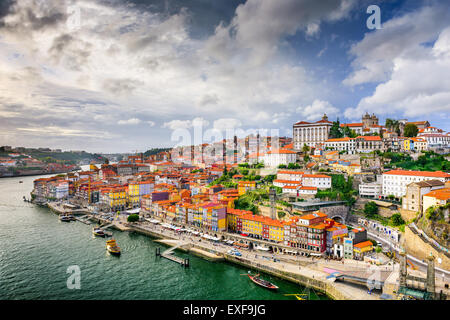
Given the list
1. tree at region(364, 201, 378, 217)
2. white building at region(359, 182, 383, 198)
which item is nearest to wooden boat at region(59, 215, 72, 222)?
tree at region(364, 201, 378, 217)

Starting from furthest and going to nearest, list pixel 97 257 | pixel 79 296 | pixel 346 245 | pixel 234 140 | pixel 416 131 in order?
pixel 234 140
pixel 416 131
pixel 97 257
pixel 346 245
pixel 79 296

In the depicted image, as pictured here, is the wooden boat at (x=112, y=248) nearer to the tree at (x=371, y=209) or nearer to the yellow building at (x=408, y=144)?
the tree at (x=371, y=209)

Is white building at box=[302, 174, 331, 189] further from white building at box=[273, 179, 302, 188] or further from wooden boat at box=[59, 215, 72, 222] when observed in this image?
wooden boat at box=[59, 215, 72, 222]

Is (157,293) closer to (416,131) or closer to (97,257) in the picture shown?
(97,257)

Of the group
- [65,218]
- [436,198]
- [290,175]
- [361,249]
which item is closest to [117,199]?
[65,218]

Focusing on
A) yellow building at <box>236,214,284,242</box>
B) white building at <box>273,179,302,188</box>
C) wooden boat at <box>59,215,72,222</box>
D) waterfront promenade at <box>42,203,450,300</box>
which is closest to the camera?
waterfront promenade at <box>42,203,450,300</box>

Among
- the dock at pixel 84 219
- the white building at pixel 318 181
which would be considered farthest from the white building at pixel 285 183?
the dock at pixel 84 219

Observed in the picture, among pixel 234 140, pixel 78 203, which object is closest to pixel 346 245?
pixel 78 203
